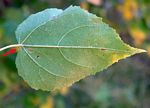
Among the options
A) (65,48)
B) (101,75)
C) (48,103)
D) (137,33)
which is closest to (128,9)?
(137,33)

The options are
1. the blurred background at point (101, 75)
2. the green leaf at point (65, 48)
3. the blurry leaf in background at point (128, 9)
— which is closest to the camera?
the green leaf at point (65, 48)

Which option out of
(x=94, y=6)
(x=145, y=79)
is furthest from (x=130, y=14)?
(x=145, y=79)

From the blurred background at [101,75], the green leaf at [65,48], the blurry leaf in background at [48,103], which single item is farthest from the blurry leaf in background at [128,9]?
the green leaf at [65,48]

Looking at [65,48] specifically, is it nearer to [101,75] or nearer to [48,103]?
[48,103]

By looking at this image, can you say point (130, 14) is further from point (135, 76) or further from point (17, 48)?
point (17, 48)

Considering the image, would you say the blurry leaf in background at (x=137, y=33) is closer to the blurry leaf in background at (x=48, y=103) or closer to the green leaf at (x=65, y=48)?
the blurry leaf in background at (x=48, y=103)

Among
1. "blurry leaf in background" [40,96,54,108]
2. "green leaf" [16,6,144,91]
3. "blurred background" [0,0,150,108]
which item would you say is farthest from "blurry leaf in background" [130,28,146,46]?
"green leaf" [16,6,144,91]
